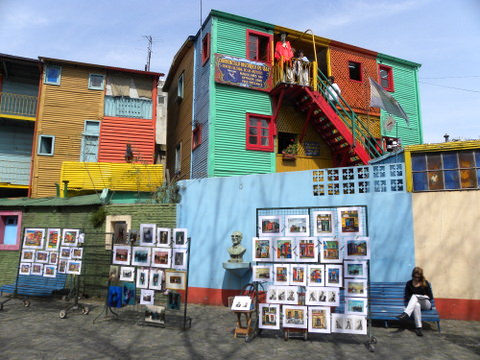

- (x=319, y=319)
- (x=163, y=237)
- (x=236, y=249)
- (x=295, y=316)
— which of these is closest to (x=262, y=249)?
(x=295, y=316)

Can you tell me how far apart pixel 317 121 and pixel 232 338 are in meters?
10.8

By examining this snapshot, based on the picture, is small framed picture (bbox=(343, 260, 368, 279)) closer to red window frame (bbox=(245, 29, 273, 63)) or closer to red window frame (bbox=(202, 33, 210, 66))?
red window frame (bbox=(245, 29, 273, 63))

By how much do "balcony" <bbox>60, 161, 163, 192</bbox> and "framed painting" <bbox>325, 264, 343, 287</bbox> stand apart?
10.4 metres

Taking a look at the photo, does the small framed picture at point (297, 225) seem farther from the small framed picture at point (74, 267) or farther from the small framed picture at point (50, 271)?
the small framed picture at point (50, 271)

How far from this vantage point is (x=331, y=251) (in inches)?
291

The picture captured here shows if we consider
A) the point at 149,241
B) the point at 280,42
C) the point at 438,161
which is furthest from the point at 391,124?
the point at 149,241

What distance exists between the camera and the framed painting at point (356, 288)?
714 cm

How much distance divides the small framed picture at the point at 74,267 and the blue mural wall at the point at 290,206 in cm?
326

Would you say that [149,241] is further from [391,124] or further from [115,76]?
[391,124]

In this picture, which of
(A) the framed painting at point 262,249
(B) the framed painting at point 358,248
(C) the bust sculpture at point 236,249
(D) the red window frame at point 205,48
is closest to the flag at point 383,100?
(D) the red window frame at point 205,48

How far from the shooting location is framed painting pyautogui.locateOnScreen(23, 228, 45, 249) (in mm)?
10617

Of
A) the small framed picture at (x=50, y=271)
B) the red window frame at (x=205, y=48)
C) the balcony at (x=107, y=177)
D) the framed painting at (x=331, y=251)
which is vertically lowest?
the small framed picture at (x=50, y=271)

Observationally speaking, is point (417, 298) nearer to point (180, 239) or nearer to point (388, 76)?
point (180, 239)

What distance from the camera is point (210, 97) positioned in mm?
14898
